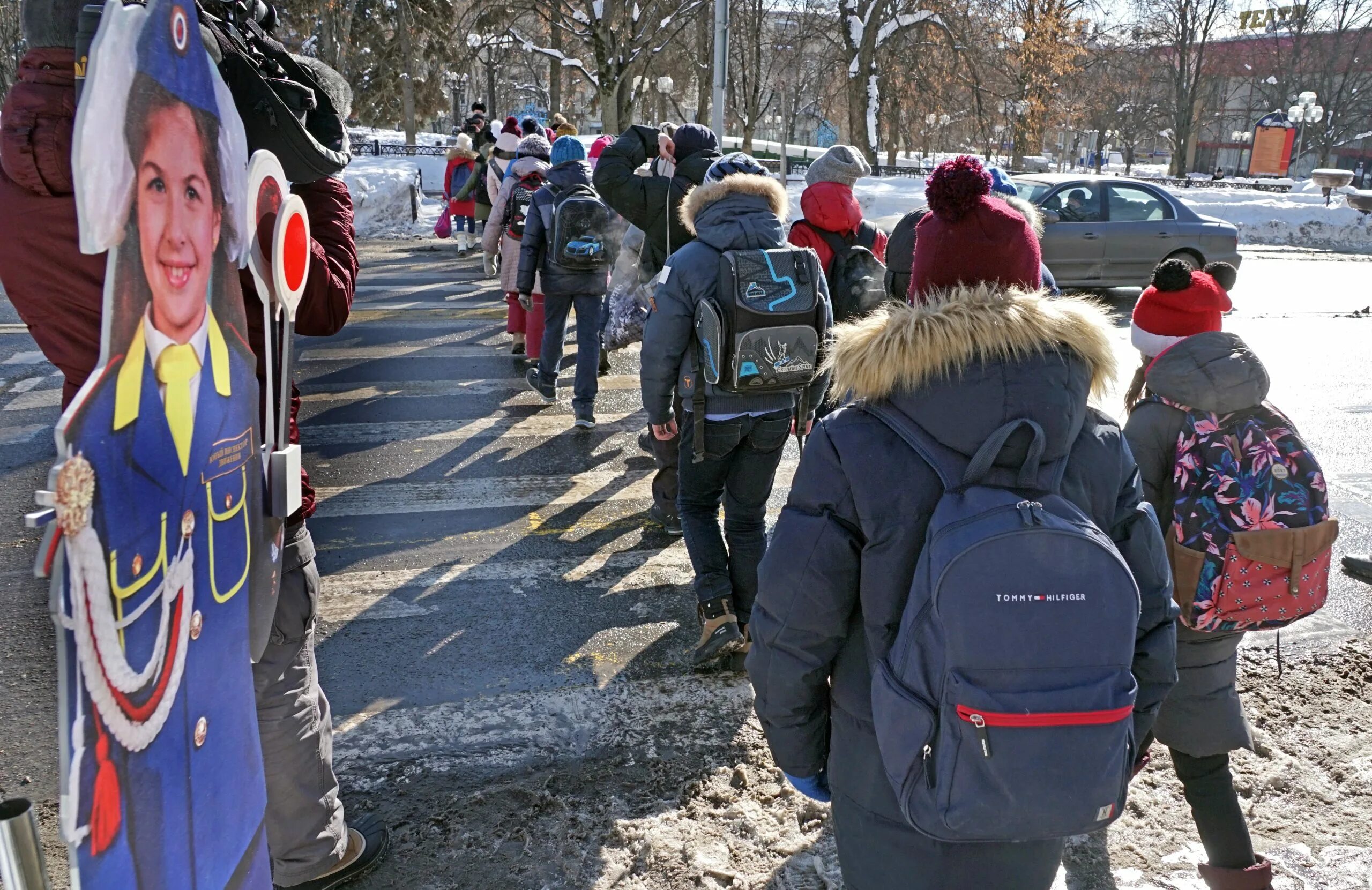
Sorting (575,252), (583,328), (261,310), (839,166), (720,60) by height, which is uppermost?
(720,60)

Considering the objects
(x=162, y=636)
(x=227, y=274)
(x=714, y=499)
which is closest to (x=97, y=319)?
(x=227, y=274)

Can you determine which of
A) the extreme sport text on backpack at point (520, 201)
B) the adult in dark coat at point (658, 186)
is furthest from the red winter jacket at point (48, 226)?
the extreme sport text on backpack at point (520, 201)

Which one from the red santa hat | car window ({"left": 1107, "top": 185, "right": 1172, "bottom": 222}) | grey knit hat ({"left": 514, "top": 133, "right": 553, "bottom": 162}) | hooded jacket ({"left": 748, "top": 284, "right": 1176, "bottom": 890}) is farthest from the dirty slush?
car window ({"left": 1107, "top": 185, "right": 1172, "bottom": 222})

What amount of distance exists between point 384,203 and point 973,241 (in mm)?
19883

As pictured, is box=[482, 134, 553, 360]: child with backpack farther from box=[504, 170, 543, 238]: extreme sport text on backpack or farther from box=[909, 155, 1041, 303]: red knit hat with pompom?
box=[909, 155, 1041, 303]: red knit hat with pompom

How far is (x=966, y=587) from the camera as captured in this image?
1.64 m

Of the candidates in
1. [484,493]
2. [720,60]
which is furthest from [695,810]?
[720,60]

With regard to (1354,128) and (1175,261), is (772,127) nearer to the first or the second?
(1354,128)

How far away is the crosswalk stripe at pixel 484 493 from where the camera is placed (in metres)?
5.92

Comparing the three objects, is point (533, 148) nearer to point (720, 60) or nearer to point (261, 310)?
point (261, 310)

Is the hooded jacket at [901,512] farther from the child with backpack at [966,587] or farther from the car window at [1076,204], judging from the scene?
the car window at [1076,204]

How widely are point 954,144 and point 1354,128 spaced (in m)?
20.6

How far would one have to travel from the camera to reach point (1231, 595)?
105 inches

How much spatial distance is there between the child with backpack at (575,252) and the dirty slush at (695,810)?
3662 mm
